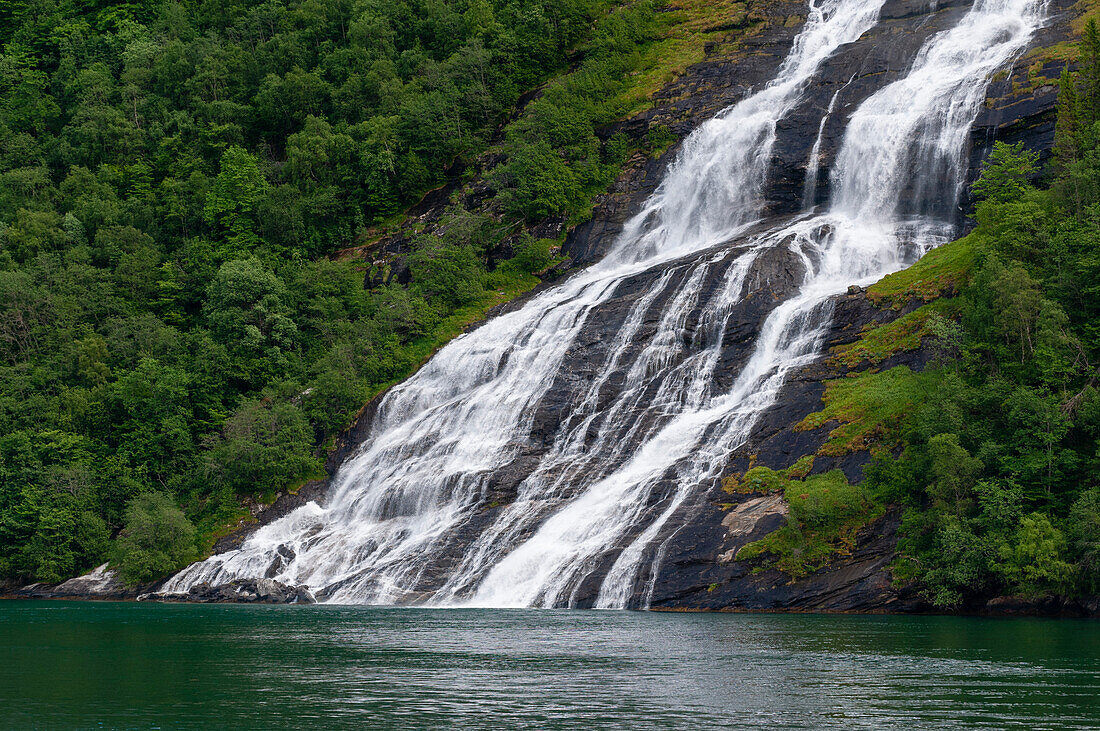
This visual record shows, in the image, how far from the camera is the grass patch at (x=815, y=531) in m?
41.8

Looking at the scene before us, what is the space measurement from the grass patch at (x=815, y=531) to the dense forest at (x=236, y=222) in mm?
31915

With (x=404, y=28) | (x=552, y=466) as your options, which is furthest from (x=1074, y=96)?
(x=404, y=28)

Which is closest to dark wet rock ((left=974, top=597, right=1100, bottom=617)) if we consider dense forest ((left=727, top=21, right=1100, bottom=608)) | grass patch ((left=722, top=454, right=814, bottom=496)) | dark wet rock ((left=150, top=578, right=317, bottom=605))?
dense forest ((left=727, top=21, right=1100, bottom=608))

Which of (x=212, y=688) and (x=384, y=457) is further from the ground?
(x=212, y=688)

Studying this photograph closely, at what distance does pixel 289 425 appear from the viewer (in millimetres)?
65688

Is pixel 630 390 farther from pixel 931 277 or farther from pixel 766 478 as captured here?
pixel 931 277

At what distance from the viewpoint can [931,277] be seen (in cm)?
5300

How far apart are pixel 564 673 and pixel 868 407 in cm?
2460

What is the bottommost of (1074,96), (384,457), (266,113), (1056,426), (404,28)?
(384,457)

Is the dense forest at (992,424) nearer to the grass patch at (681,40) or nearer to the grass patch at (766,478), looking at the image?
the grass patch at (766,478)

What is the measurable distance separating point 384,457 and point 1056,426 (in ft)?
120

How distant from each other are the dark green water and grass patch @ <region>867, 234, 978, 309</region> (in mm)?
19202

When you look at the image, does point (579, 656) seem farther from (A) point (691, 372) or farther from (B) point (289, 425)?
(B) point (289, 425)

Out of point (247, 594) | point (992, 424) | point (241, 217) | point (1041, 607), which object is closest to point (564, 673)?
point (1041, 607)
